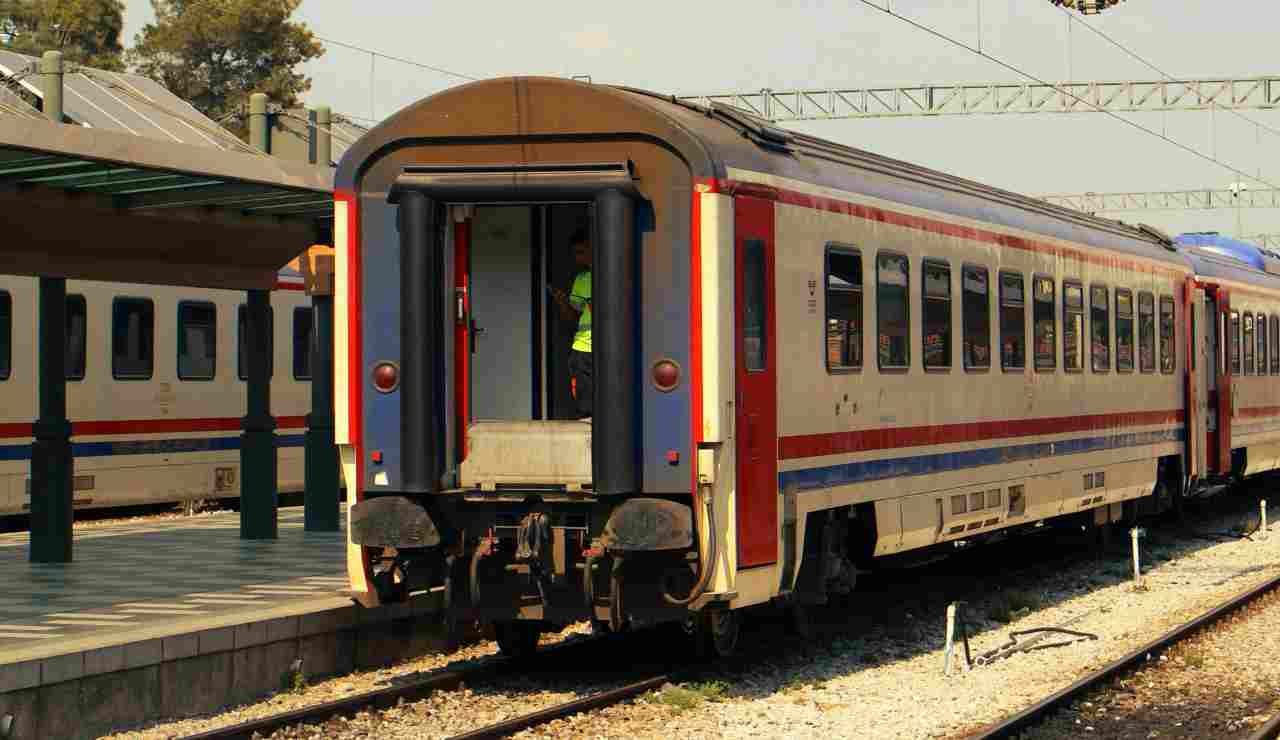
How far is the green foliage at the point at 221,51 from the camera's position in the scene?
63.5 metres

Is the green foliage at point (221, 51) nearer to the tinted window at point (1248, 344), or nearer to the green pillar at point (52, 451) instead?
the tinted window at point (1248, 344)

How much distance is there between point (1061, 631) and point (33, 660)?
26.2 ft

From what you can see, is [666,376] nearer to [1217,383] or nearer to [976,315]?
[976,315]

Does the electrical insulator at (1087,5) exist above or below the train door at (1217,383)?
above

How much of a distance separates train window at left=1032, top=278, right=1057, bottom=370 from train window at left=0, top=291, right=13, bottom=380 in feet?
36.1

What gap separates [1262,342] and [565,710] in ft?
58.4

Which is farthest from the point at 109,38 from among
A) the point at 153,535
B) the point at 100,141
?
the point at 100,141

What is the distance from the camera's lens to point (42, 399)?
15.9 meters

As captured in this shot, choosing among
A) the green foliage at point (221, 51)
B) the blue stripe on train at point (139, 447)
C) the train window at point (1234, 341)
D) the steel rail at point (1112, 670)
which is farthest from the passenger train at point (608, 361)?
the green foliage at point (221, 51)

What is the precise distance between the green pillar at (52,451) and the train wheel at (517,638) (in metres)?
4.88

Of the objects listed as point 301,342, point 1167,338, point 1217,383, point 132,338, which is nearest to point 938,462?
point 1167,338

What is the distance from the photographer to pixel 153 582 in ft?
47.3

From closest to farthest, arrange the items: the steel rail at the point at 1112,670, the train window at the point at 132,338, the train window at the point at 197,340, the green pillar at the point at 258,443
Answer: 1. the steel rail at the point at 1112,670
2. the green pillar at the point at 258,443
3. the train window at the point at 132,338
4. the train window at the point at 197,340

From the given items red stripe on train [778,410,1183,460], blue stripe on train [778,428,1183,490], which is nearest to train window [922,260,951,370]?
red stripe on train [778,410,1183,460]
